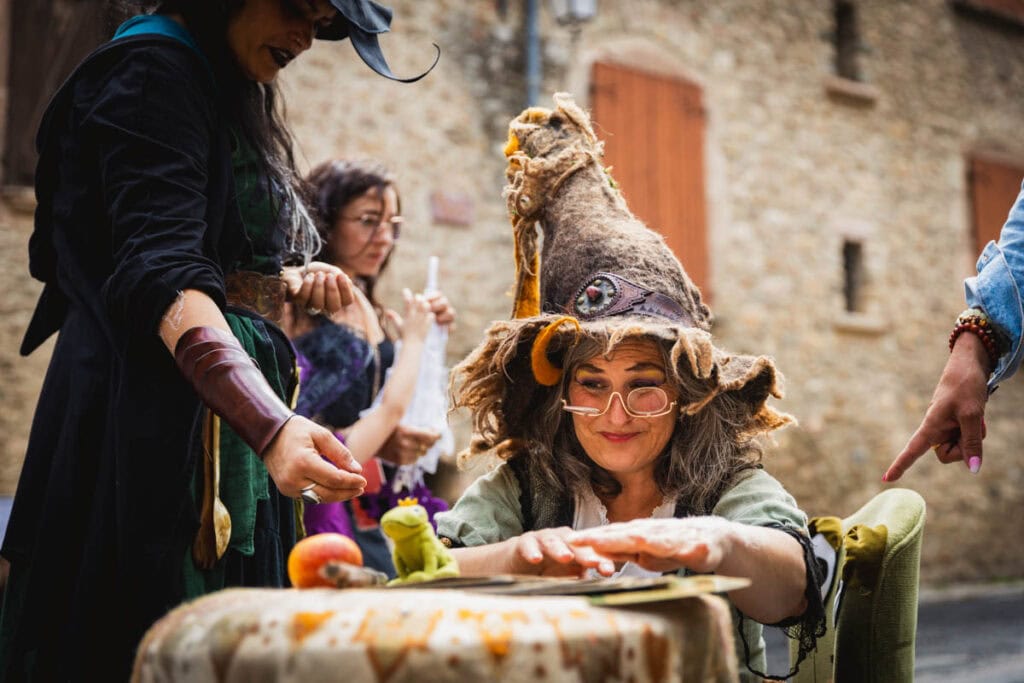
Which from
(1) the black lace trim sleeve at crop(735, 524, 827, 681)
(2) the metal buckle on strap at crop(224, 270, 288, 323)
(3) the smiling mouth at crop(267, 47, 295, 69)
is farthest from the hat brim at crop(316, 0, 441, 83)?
(1) the black lace trim sleeve at crop(735, 524, 827, 681)

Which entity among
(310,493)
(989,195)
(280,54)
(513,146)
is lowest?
(310,493)

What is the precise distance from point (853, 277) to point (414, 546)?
37.4ft

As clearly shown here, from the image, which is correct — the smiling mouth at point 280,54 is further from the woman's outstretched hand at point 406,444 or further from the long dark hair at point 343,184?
the woman's outstretched hand at point 406,444

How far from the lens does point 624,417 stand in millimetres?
2311

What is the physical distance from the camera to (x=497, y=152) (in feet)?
30.2

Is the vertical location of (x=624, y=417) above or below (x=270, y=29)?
below

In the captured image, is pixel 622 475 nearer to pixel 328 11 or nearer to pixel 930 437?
pixel 930 437

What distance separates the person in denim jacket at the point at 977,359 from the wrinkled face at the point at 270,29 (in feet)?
4.32

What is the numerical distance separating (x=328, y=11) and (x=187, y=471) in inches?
34.7

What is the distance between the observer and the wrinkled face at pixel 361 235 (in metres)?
3.90

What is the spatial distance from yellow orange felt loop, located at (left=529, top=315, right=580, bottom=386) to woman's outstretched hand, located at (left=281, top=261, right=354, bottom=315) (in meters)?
0.49

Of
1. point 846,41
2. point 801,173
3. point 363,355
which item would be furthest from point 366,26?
point 846,41

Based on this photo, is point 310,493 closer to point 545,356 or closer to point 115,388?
point 115,388

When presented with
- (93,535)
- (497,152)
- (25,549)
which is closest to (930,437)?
(93,535)
